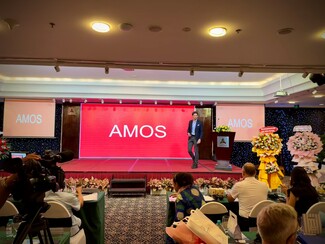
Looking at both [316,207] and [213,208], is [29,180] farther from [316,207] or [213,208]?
[316,207]

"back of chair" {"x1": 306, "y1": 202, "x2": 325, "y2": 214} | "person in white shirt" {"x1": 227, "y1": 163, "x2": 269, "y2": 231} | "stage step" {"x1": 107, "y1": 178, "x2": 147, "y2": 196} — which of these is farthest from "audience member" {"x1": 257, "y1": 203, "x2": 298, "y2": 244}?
"stage step" {"x1": 107, "y1": 178, "x2": 147, "y2": 196}

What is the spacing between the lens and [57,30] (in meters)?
2.61

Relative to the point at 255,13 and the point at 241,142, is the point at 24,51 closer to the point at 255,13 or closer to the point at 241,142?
the point at 255,13

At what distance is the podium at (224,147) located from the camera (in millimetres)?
6676

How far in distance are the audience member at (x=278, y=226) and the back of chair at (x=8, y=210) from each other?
8.50 feet

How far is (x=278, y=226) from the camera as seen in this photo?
3.86ft

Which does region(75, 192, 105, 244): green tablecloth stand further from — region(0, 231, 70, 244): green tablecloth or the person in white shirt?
the person in white shirt

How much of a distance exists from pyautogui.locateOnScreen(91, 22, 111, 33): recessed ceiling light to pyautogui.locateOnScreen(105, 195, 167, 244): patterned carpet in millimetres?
2802

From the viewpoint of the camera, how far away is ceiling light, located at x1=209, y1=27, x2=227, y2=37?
8.29 ft

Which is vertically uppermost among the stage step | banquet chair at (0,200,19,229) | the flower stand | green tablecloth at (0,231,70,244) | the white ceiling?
the white ceiling

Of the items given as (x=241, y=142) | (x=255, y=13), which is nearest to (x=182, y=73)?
(x=241, y=142)

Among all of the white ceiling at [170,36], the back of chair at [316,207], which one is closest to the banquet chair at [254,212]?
the back of chair at [316,207]

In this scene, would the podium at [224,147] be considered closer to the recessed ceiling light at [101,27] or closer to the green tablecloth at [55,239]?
the recessed ceiling light at [101,27]

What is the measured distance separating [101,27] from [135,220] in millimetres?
3287
